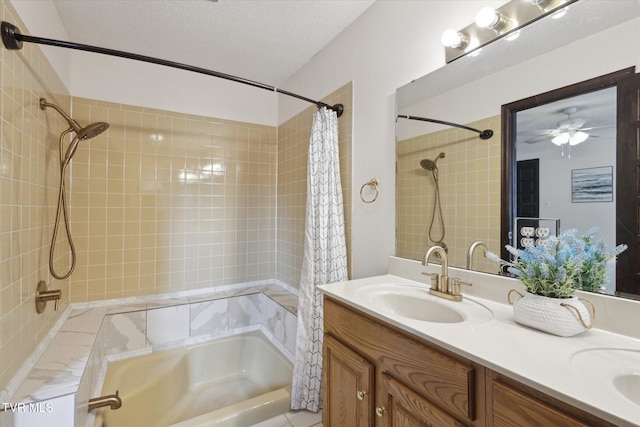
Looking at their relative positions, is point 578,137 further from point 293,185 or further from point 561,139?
point 293,185

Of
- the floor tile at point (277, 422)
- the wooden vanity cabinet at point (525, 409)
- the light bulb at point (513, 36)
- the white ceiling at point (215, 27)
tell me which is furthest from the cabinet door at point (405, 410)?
the white ceiling at point (215, 27)

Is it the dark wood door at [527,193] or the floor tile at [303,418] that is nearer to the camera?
the dark wood door at [527,193]

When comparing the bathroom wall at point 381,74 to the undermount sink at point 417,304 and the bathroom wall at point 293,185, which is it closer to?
the bathroom wall at point 293,185

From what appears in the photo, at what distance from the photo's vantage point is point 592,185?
882mm

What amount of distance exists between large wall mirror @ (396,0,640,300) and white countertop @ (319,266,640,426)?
0.24 m

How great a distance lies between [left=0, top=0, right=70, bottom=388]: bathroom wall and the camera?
114 centimetres

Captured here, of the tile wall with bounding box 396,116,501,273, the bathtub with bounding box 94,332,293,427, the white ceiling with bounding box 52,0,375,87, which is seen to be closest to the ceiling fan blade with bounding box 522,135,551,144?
the tile wall with bounding box 396,116,501,273

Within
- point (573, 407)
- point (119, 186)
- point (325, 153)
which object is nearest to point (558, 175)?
point (573, 407)

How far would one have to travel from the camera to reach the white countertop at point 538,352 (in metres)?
0.50

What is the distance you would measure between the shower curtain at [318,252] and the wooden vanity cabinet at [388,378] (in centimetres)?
43

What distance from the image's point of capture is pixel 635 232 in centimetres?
81

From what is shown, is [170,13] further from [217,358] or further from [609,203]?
[217,358]

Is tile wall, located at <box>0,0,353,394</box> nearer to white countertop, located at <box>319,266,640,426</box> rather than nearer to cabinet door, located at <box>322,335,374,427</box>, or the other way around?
cabinet door, located at <box>322,335,374,427</box>

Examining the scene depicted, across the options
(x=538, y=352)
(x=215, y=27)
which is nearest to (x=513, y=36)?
(x=538, y=352)
